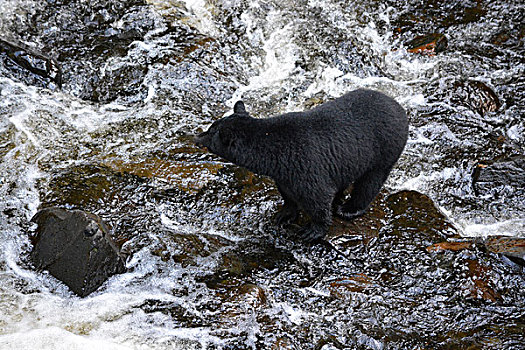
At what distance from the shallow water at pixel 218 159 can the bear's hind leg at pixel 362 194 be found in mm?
561

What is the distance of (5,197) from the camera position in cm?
576

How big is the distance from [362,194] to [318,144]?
108cm

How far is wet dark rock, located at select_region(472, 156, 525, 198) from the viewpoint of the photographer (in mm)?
6457

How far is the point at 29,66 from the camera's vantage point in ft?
25.7

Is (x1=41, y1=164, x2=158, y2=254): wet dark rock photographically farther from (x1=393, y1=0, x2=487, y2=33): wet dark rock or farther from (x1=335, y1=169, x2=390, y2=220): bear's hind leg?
(x1=393, y1=0, x2=487, y2=33): wet dark rock

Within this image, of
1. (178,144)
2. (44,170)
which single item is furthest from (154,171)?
(44,170)

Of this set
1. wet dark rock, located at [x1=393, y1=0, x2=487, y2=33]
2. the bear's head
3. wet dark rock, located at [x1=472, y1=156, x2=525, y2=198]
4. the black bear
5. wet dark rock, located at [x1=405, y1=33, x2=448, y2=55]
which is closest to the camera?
the black bear

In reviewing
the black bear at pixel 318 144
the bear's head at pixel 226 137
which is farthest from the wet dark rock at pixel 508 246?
the bear's head at pixel 226 137

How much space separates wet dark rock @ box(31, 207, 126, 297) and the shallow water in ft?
0.43

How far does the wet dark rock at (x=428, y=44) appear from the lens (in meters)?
9.33

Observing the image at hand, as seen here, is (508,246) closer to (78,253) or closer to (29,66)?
(78,253)

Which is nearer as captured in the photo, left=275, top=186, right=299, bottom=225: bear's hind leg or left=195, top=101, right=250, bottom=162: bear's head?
left=195, top=101, right=250, bottom=162: bear's head

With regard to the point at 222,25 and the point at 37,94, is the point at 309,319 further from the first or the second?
the point at 222,25

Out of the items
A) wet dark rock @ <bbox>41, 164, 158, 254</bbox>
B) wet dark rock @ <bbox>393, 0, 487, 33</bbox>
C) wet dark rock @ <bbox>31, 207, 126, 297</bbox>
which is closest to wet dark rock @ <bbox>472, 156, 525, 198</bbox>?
wet dark rock @ <bbox>393, 0, 487, 33</bbox>
